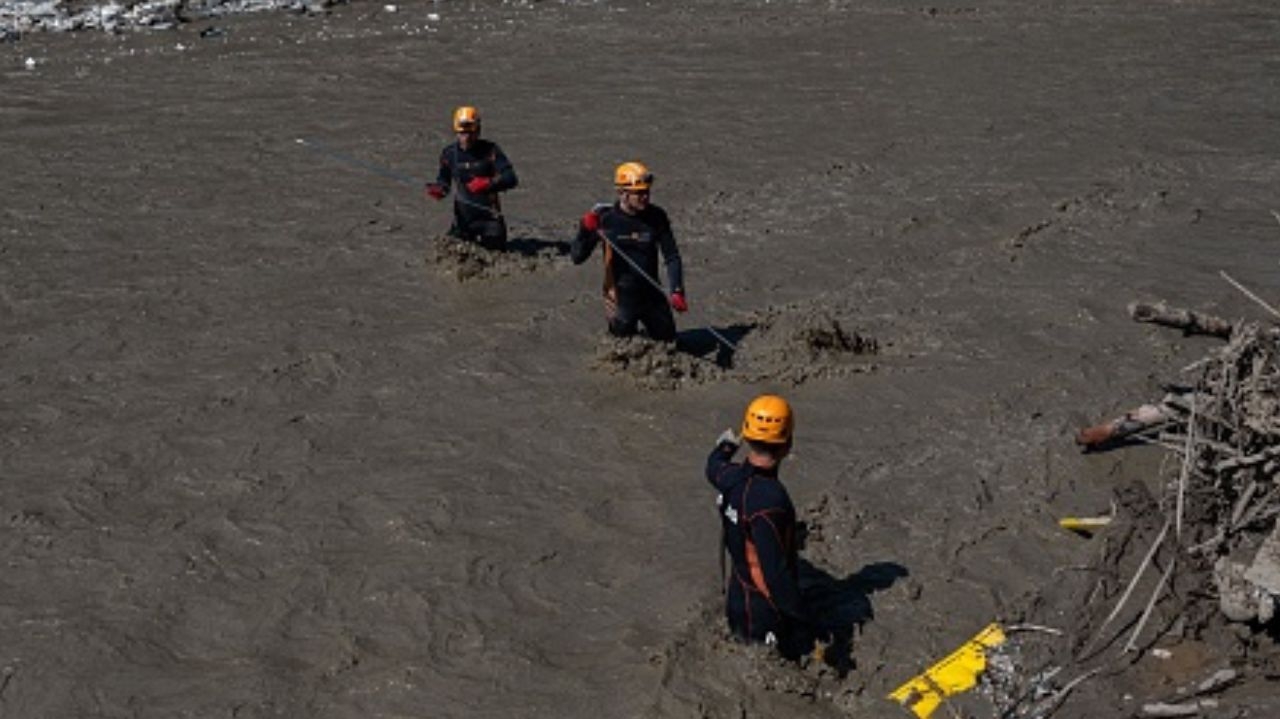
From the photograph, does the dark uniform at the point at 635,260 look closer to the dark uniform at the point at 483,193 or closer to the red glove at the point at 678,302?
the red glove at the point at 678,302

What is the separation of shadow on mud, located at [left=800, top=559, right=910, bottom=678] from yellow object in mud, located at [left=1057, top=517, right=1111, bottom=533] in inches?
41.2

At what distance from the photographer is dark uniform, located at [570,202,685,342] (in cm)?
1025

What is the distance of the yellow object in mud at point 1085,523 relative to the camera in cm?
820

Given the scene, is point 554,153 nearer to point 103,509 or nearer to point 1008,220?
point 1008,220

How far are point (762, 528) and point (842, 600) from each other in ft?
4.60

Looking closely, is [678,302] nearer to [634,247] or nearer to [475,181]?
[634,247]

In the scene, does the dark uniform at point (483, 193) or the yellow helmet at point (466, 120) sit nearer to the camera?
the yellow helmet at point (466, 120)

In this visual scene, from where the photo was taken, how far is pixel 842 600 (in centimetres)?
780

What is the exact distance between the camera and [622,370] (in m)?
10.6

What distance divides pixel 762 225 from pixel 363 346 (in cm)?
416

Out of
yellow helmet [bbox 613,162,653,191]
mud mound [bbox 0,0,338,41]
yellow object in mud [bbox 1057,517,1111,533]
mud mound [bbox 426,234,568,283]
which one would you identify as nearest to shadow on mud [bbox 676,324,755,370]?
yellow helmet [bbox 613,162,653,191]

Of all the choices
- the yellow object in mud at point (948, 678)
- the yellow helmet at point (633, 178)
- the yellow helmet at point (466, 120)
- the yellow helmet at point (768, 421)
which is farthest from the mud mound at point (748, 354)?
the yellow helmet at point (768, 421)

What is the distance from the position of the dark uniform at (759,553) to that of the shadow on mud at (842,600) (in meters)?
0.21

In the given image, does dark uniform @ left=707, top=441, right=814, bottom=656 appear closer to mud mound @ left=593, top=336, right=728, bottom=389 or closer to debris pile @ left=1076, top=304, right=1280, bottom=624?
debris pile @ left=1076, top=304, right=1280, bottom=624
